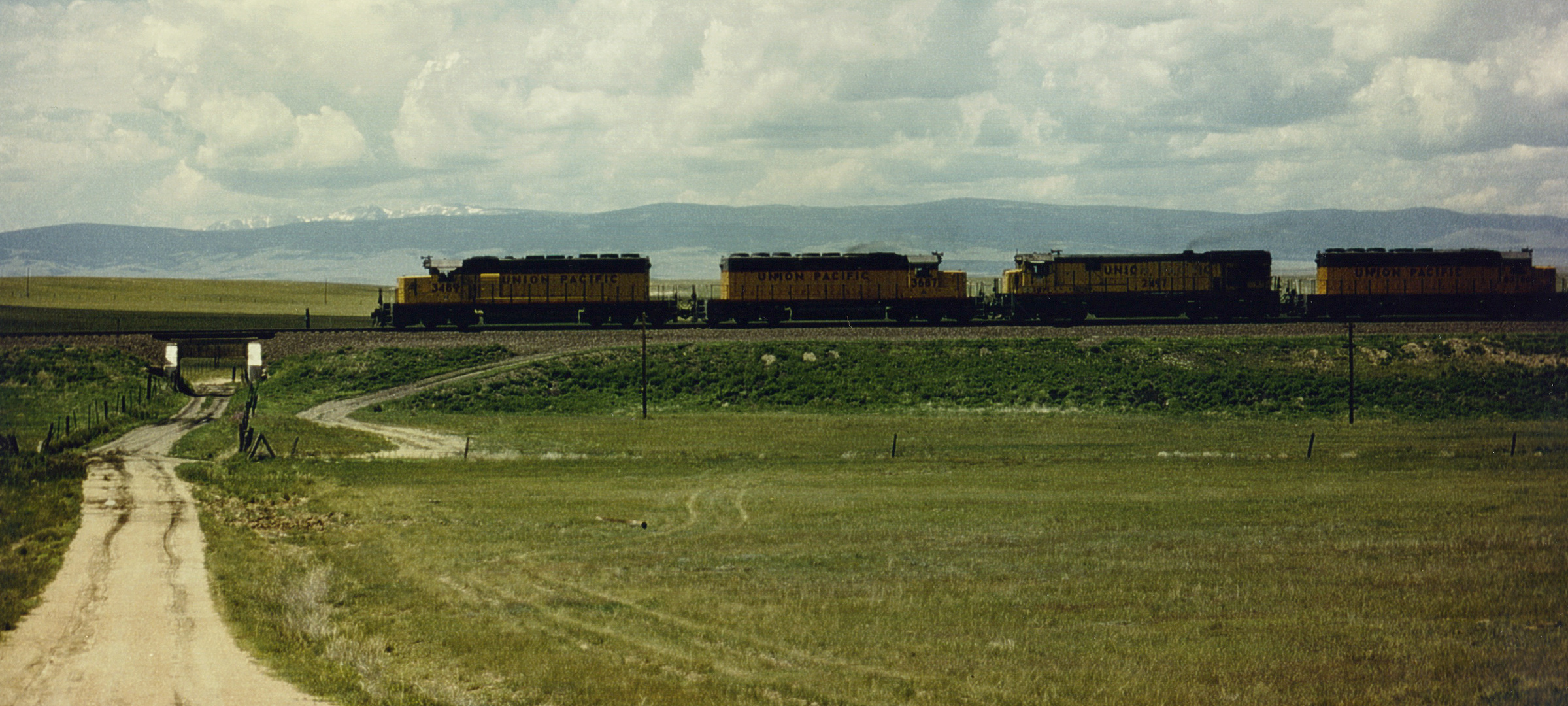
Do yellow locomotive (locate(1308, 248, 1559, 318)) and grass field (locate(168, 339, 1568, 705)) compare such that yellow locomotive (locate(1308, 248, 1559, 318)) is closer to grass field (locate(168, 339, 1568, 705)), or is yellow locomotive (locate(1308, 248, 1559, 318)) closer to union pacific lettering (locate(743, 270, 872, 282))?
union pacific lettering (locate(743, 270, 872, 282))

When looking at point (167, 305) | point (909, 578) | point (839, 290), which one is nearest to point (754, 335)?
point (839, 290)

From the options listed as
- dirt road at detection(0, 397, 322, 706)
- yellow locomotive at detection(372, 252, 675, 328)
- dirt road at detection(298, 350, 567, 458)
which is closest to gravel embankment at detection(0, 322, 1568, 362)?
dirt road at detection(298, 350, 567, 458)

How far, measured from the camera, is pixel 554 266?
7306 centimetres

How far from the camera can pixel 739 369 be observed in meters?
62.3

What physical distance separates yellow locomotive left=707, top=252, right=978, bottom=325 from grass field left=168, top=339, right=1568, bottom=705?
28.0m

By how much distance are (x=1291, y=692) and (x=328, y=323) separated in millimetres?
97570

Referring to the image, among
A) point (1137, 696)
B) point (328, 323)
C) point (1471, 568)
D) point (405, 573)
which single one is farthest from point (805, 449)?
point (328, 323)

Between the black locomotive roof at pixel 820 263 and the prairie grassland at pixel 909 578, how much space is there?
1235 inches

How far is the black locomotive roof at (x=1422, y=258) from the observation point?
71812 mm

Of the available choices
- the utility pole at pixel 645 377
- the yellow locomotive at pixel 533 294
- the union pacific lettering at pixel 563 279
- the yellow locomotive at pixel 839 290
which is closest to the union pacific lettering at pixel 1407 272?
the yellow locomotive at pixel 839 290

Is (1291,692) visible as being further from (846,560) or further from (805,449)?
(805,449)

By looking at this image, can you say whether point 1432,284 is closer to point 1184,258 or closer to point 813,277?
point 1184,258

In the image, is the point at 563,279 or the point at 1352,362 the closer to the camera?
the point at 1352,362

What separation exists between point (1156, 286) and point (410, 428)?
44.4 meters
